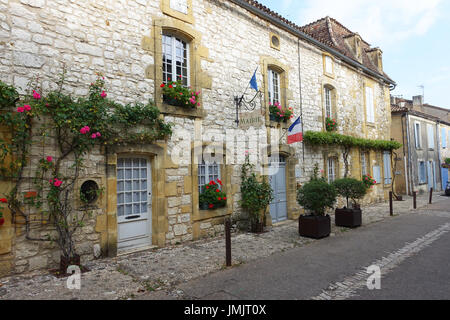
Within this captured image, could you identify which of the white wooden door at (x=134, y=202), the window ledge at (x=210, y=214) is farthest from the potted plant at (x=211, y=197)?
the white wooden door at (x=134, y=202)

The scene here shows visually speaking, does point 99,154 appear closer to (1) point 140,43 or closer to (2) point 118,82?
(2) point 118,82

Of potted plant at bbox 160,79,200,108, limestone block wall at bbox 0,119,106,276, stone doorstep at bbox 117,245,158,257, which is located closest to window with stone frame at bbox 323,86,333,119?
potted plant at bbox 160,79,200,108

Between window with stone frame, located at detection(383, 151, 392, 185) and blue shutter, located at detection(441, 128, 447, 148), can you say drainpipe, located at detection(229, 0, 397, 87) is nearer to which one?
window with stone frame, located at detection(383, 151, 392, 185)

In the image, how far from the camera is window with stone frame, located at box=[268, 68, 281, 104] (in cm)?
881

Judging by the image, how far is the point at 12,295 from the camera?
3.56 meters

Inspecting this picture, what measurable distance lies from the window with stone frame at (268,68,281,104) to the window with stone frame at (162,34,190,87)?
3.10 metres

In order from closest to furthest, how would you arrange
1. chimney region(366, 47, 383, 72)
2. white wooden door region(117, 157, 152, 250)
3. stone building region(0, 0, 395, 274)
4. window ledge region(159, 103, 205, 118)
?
stone building region(0, 0, 395, 274) < white wooden door region(117, 157, 152, 250) < window ledge region(159, 103, 205, 118) < chimney region(366, 47, 383, 72)

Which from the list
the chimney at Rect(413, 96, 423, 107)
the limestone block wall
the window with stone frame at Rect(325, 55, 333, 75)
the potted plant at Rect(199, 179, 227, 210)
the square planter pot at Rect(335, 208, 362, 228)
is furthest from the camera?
the chimney at Rect(413, 96, 423, 107)

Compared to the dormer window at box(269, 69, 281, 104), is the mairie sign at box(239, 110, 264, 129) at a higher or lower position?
lower

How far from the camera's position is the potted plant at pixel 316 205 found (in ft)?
21.9

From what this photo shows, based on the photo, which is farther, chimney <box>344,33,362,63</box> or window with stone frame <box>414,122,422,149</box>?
window with stone frame <box>414,122,422,149</box>

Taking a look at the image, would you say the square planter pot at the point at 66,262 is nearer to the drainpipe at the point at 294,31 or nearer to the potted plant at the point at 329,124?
the drainpipe at the point at 294,31

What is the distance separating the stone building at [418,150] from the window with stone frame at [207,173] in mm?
12448
